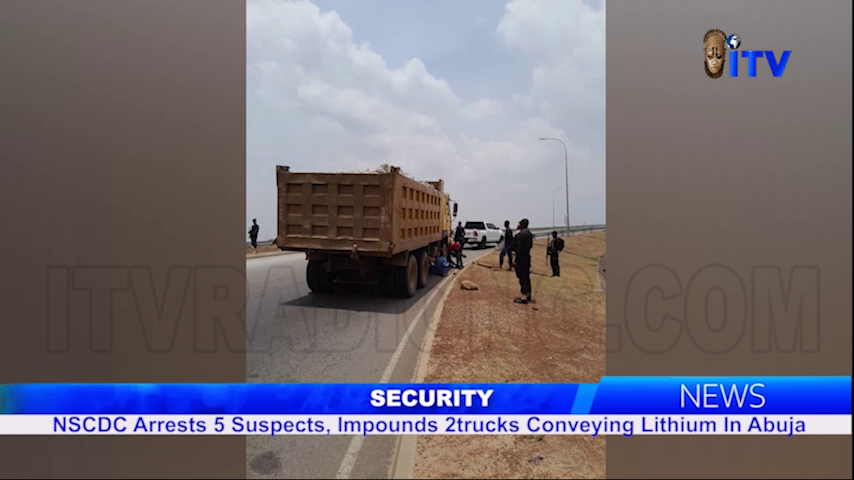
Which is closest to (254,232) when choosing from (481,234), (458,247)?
(458,247)

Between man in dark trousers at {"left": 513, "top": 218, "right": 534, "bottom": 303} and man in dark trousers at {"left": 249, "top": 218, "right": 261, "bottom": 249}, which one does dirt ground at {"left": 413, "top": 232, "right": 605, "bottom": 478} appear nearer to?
man in dark trousers at {"left": 513, "top": 218, "right": 534, "bottom": 303}

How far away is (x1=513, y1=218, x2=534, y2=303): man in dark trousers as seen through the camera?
7.63m

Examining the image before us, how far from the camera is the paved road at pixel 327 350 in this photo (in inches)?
124

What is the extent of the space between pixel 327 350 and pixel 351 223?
9.08 ft

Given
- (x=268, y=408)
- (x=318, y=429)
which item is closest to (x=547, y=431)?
(x=318, y=429)

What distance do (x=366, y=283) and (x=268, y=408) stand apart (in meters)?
5.08

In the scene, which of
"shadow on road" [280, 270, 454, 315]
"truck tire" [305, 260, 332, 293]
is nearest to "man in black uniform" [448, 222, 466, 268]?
"shadow on road" [280, 270, 454, 315]

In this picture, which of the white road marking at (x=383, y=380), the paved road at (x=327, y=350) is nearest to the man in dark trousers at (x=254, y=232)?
the paved road at (x=327, y=350)

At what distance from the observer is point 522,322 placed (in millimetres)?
7039

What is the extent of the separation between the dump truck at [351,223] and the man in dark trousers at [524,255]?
218 centimetres

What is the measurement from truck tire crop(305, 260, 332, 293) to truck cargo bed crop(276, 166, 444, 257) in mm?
896

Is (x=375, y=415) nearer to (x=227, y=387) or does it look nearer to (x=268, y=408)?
(x=268, y=408)

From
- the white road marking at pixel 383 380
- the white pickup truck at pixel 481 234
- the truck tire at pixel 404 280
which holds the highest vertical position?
the white pickup truck at pixel 481 234

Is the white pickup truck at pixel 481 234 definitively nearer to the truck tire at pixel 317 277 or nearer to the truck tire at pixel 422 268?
the truck tire at pixel 422 268
